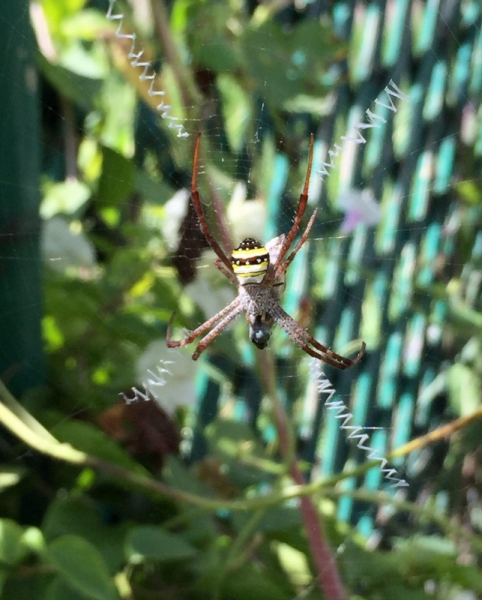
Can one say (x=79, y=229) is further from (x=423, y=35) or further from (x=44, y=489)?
(x=423, y=35)

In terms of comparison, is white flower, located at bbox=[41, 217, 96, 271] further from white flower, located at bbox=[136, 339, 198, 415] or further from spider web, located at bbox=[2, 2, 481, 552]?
white flower, located at bbox=[136, 339, 198, 415]

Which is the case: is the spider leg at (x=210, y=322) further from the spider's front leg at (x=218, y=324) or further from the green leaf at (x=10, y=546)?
the green leaf at (x=10, y=546)

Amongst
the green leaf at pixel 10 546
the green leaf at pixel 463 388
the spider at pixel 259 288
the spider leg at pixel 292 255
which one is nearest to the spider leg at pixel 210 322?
the spider at pixel 259 288

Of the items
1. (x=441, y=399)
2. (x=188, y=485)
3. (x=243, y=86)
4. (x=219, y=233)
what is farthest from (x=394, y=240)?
(x=188, y=485)

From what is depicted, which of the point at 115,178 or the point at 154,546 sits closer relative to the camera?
the point at 154,546

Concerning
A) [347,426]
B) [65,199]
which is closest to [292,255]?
[65,199]

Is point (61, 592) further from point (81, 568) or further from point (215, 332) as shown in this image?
point (215, 332)
